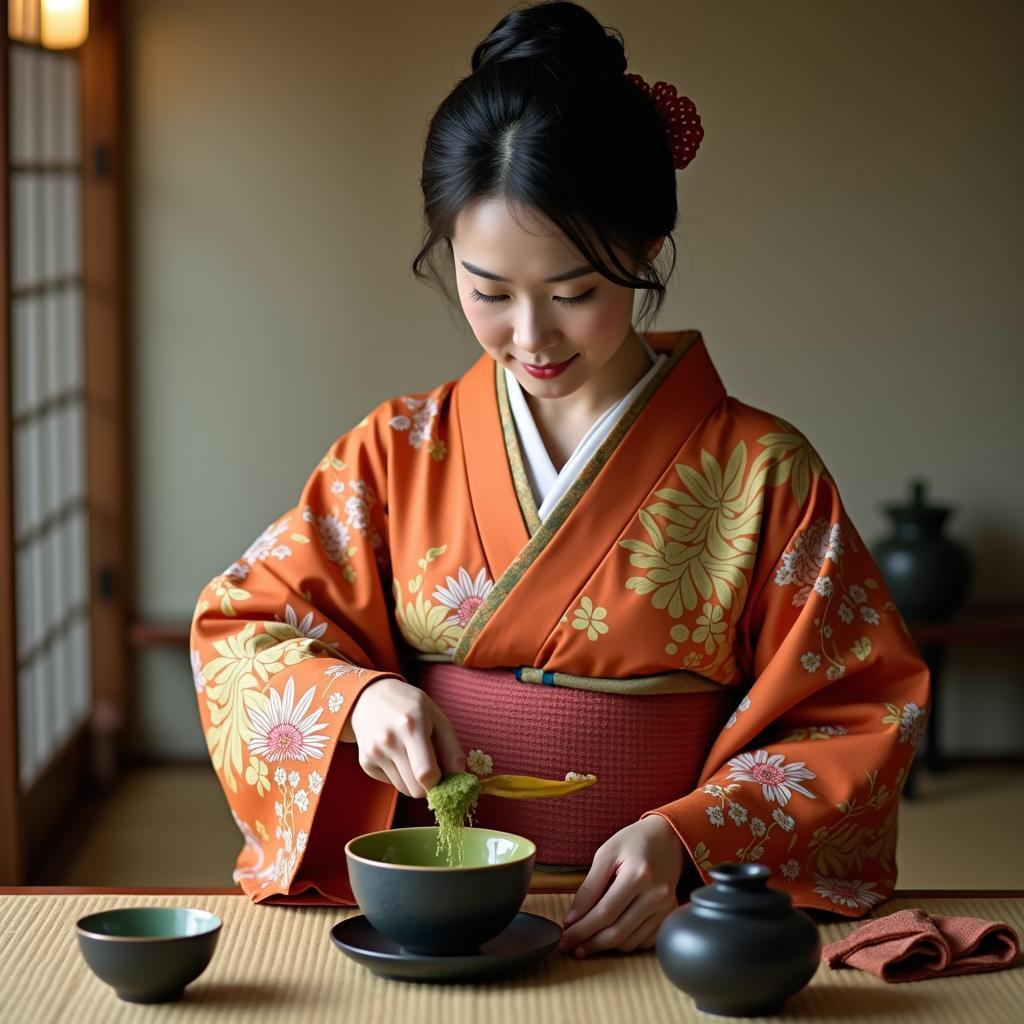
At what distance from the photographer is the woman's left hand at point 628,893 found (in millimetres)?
1405

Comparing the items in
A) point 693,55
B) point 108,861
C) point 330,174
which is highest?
point 693,55

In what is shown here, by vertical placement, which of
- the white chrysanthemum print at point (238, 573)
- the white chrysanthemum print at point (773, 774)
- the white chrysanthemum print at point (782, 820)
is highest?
the white chrysanthemum print at point (238, 573)

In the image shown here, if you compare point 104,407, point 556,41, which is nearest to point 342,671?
point 556,41

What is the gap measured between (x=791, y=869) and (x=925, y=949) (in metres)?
0.24

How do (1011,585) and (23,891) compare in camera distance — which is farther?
(1011,585)

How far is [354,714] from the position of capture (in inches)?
61.4

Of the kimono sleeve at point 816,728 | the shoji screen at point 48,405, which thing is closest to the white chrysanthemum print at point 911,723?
the kimono sleeve at point 816,728

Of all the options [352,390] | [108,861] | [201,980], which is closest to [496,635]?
[201,980]

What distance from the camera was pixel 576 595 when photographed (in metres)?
1.72

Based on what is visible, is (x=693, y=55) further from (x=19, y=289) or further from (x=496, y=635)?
(x=496, y=635)

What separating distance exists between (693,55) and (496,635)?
12.3 feet

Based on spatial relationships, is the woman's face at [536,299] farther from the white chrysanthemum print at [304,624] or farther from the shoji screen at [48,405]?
the shoji screen at [48,405]

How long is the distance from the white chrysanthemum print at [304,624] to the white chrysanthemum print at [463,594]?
0.46 feet

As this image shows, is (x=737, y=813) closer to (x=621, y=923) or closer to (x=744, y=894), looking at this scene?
(x=621, y=923)
